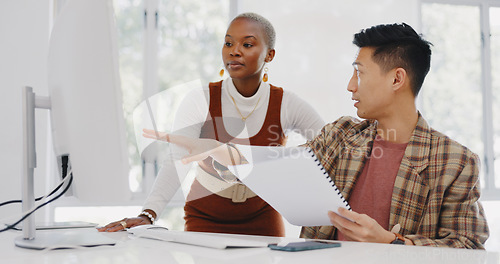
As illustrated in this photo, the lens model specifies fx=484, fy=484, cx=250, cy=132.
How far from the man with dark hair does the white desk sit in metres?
0.20

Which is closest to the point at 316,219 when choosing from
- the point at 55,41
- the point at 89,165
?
the point at 89,165

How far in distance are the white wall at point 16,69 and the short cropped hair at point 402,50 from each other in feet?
7.07

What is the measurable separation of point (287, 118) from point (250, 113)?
0.15 meters

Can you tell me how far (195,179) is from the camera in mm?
1889

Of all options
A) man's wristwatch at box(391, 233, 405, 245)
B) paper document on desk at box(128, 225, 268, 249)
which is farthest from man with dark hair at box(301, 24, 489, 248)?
paper document on desk at box(128, 225, 268, 249)

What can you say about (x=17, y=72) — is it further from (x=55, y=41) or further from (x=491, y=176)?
(x=491, y=176)

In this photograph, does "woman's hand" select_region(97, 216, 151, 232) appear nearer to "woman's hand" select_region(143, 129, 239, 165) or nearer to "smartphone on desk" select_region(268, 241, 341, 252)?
"woman's hand" select_region(143, 129, 239, 165)

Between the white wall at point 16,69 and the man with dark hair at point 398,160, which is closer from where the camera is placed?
the man with dark hair at point 398,160

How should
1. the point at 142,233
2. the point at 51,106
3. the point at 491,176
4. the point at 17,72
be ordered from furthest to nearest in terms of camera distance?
1. the point at 491,176
2. the point at 17,72
3. the point at 142,233
4. the point at 51,106

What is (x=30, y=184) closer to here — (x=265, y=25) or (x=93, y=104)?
(x=93, y=104)

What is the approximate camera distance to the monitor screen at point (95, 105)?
802 millimetres

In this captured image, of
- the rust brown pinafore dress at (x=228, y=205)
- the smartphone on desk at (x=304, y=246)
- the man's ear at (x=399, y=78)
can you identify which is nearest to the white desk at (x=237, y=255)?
the smartphone on desk at (x=304, y=246)

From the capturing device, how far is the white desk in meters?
0.83

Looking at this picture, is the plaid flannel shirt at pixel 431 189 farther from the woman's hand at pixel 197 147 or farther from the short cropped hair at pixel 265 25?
the short cropped hair at pixel 265 25
